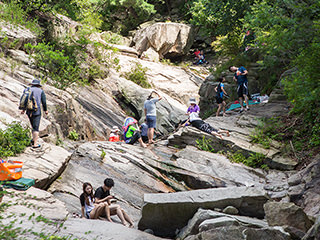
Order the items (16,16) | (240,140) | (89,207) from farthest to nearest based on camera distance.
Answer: (16,16), (240,140), (89,207)

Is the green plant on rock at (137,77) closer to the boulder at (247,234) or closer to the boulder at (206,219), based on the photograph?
the boulder at (206,219)

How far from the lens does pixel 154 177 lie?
9.90 metres

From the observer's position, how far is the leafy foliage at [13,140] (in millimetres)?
7910

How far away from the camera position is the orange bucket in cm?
632

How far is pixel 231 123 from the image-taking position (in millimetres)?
13000

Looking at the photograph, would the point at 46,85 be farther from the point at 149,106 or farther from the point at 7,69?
the point at 149,106

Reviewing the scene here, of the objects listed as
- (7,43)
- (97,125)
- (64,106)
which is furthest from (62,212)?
(7,43)

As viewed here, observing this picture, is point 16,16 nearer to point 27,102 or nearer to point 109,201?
point 27,102

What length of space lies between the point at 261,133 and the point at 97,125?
25.3ft

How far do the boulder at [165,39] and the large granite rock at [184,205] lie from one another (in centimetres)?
2455

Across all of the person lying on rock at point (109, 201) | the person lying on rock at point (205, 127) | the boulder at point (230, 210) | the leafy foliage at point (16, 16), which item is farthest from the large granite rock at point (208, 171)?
the leafy foliage at point (16, 16)

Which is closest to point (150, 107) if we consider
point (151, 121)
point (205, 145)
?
point (151, 121)

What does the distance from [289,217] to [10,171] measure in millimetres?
5433

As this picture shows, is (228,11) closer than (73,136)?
No
